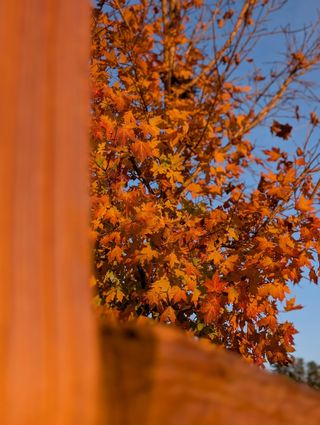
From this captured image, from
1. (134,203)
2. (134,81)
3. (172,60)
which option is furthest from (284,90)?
(134,203)

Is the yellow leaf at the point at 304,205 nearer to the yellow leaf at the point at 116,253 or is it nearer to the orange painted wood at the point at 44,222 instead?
the yellow leaf at the point at 116,253

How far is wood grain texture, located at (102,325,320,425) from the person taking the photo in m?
0.63

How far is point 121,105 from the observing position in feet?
17.4

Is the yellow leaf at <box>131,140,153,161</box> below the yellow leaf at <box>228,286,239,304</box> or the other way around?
the other way around

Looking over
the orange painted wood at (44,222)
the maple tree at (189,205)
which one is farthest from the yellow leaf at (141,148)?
the orange painted wood at (44,222)

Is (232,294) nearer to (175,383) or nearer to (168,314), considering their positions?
(168,314)

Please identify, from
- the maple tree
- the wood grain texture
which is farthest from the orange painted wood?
the maple tree

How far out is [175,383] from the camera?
652mm

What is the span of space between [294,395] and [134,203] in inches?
164

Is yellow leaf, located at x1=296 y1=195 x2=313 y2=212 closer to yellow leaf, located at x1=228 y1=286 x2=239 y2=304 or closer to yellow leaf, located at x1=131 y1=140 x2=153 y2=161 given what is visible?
yellow leaf, located at x1=228 y1=286 x2=239 y2=304

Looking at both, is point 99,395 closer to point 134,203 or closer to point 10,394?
point 10,394

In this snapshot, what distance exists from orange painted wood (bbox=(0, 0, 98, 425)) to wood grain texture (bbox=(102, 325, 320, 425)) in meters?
0.05

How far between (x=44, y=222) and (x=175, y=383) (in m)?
0.27

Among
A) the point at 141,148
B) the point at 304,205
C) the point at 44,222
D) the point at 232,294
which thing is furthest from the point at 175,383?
the point at 304,205
